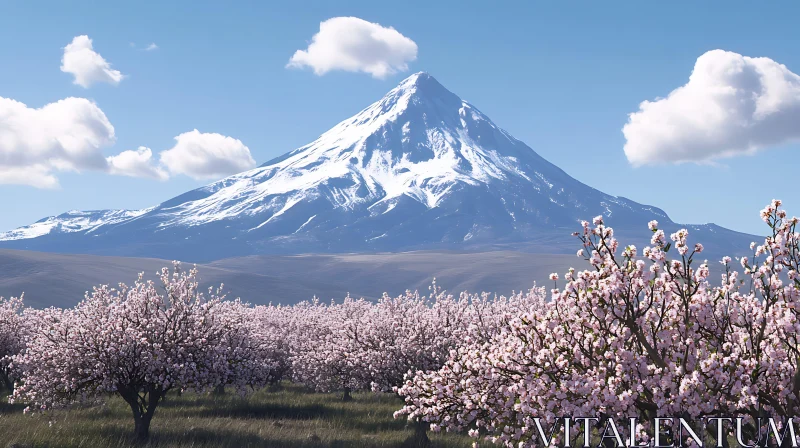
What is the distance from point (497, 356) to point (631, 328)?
2167 mm

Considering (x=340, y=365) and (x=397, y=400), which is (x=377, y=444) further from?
(x=397, y=400)

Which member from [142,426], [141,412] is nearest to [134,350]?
[141,412]

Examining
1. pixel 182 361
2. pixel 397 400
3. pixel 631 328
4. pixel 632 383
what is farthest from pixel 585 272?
pixel 397 400

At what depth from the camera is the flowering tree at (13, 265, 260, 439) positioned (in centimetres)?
1816

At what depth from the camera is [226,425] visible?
23828mm

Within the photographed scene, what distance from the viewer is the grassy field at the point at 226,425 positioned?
19.8 meters

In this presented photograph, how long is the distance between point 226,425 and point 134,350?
6876 millimetres

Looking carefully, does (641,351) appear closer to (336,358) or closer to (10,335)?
(336,358)

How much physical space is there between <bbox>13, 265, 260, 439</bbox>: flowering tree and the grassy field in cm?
128

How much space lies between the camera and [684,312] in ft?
31.8

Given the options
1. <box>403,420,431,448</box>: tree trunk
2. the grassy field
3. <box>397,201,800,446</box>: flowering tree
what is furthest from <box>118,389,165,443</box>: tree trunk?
<box>397,201,800,446</box>: flowering tree

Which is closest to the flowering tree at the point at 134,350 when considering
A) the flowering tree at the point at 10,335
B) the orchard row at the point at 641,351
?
the orchard row at the point at 641,351

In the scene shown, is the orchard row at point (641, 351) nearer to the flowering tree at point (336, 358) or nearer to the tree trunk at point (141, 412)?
the tree trunk at point (141, 412)

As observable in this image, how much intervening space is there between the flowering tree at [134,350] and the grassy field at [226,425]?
1.28 meters
